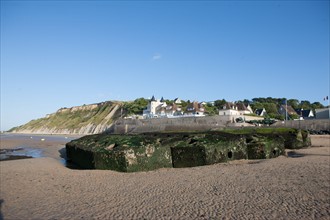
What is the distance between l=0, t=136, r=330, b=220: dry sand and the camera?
5707 millimetres

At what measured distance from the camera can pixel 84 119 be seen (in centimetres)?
12319

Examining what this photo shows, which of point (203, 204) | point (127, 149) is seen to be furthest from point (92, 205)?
point (127, 149)

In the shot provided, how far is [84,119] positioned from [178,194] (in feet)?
401

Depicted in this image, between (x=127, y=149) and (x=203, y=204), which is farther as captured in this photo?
(x=127, y=149)

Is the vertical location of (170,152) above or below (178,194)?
above

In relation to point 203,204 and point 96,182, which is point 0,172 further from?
point 203,204

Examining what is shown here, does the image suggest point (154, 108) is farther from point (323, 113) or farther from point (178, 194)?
point (178, 194)

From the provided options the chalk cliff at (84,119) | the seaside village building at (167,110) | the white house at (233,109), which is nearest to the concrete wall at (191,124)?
the seaside village building at (167,110)

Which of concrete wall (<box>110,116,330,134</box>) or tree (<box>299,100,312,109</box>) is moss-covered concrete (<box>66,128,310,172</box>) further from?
tree (<box>299,100,312,109</box>)

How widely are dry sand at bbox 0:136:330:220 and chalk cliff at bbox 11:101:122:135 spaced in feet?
267

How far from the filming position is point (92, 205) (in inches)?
253

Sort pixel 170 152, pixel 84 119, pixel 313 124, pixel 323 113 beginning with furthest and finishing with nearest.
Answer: pixel 84 119, pixel 323 113, pixel 313 124, pixel 170 152

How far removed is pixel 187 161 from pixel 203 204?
5.69 m

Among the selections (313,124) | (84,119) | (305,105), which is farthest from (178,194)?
(84,119)
